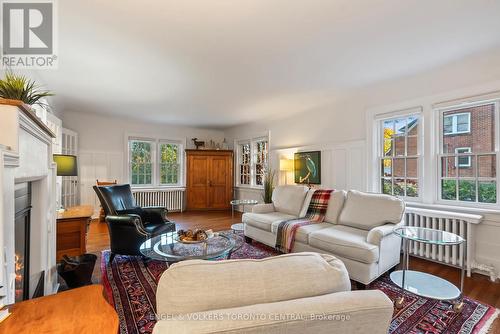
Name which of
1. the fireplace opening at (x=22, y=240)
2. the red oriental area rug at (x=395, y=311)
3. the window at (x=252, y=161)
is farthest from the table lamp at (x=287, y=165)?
the fireplace opening at (x=22, y=240)

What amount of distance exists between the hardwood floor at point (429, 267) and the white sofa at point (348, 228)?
0.50 meters

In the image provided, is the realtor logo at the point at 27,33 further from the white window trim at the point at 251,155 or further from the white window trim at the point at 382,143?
the white window trim at the point at 251,155

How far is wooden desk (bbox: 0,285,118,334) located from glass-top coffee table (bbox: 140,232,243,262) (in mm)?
1061

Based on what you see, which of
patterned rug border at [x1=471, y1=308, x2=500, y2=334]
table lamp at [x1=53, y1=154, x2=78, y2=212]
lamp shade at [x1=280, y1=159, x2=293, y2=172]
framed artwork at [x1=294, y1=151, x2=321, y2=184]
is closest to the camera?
patterned rug border at [x1=471, y1=308, x2=500, y2=334]

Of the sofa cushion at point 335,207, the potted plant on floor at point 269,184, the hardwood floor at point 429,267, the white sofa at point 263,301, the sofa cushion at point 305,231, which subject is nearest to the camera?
the white sofa at point 263,301

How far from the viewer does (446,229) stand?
9.05ft

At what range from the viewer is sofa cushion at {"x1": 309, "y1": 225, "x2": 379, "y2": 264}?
2.24 metres

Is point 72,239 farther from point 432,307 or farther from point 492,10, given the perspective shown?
point 492,10

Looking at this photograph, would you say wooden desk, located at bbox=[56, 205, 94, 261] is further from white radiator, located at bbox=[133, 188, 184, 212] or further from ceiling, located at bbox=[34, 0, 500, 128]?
white radiator, located at bbox=[133, 188, 184, 212]

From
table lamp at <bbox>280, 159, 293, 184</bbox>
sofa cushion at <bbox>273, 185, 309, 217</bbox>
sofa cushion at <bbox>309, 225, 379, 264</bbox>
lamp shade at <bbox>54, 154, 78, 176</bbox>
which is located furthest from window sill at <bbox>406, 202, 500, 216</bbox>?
lamp shade at <bbox>54, 154, 78, 176</bbox>

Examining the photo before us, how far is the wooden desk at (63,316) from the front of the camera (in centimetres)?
82

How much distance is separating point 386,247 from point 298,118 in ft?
10.2

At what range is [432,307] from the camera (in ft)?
6.64

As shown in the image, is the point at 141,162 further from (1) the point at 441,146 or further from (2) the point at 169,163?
(1) the point at 441,146
